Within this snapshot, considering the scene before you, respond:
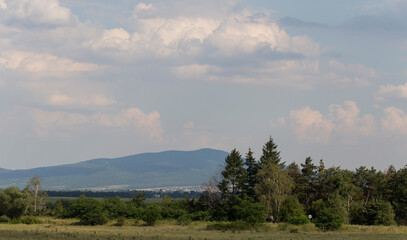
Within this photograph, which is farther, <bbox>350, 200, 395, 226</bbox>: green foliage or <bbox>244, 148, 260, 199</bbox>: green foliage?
<bbox>244, 148, 260, 199</bbox>: green foliage

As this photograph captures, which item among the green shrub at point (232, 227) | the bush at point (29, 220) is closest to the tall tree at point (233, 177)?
the green shrub at point (232, 227)

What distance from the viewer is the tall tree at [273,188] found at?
310 feet

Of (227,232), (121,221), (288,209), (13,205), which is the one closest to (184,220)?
(121,221)

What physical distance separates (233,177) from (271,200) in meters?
11.0

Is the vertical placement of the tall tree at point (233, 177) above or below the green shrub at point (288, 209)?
above

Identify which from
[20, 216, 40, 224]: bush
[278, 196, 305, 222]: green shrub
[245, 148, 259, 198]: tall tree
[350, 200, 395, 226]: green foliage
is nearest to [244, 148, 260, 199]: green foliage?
[245, 148, 259, 198]: tall tree

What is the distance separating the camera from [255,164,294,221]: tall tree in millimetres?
94500

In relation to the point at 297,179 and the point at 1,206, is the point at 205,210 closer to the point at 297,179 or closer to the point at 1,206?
the point at 297,179

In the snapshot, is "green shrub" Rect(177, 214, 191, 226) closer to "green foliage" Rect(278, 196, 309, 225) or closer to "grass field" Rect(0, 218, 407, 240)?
"grass field" Rect(0, 218, 407, 240)

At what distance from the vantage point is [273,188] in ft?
314

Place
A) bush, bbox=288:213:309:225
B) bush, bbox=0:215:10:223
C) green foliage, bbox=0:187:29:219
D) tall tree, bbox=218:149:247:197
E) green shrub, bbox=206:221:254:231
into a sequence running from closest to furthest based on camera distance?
1. green shrub, bbox=206:221:254:231
2. bush, bbox=288:213:309:225
3. bush, bbox=0:215:10:223
4. tall tree, bbox=218:149:247:197
5. green foliage, bbox=0:187:29:219

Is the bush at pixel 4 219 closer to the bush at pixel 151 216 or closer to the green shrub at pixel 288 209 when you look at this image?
the bush at pixel 151 216

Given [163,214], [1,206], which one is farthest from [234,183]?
[1,206]

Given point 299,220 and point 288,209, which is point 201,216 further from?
point 299,220
